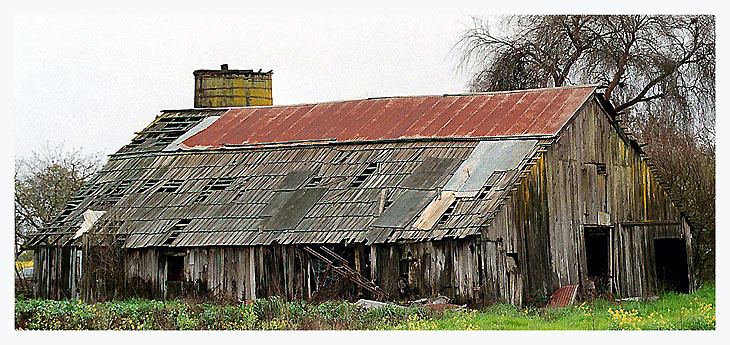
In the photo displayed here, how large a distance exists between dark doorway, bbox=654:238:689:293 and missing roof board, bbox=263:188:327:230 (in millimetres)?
7892

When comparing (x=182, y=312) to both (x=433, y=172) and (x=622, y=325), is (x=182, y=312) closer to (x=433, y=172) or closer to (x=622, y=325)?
(x=433, y=172)

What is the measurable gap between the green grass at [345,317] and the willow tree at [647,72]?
17.1 ft

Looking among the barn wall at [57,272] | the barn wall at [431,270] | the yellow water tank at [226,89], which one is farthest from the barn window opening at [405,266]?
A: the yellow water tank at [226,89]

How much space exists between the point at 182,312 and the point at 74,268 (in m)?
4.86

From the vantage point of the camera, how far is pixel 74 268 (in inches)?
1105

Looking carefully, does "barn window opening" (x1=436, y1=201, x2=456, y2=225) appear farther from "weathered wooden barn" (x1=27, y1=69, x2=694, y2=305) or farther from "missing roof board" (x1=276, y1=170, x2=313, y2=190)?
"missing roof board" (x1=276, y1=170, x2=313, y2=190)

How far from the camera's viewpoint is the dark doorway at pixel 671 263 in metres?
28.1

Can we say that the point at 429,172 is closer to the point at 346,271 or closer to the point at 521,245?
the point at 521,245

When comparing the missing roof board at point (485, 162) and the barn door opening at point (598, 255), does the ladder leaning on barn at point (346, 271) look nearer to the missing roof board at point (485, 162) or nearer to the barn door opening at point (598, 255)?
the missing roof board at point (485, 162)

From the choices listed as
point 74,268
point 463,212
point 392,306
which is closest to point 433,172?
point 463,212

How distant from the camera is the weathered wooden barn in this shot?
81.4ft

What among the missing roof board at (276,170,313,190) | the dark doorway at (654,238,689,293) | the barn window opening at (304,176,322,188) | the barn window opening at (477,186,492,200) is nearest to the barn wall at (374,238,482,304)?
the barn window opening at (477,186,492,200)

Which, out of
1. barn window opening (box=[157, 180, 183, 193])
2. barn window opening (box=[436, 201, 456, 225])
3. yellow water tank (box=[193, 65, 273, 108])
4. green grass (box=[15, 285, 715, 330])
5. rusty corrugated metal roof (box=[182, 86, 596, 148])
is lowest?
green grass (box=[15, 285, 715, 330])

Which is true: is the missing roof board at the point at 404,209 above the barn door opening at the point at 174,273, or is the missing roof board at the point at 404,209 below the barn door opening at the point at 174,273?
above
